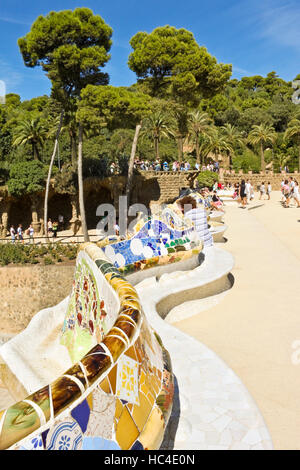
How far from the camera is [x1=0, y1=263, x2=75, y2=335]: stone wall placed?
14258mm

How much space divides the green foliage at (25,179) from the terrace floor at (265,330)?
1675cm

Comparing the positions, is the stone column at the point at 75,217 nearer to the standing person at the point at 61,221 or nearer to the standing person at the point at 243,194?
the standing person at the point at 61,221

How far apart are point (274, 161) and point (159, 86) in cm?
2307

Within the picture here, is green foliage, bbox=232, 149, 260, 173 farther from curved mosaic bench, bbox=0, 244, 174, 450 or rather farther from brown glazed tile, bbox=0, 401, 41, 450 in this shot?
brown glazed tile, bbox=0, 401, 41, 450

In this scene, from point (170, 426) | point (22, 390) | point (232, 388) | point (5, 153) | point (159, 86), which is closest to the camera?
point (170, 426)

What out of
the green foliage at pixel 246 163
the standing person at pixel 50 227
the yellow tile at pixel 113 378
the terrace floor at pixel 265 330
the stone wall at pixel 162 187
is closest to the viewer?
the yellow tile at pixel 113 378

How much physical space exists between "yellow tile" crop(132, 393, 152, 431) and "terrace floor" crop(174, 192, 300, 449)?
124cm

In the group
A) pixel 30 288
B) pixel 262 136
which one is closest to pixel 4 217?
pixel 30 288

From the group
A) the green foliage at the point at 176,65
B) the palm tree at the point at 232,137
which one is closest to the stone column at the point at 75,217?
the green foliage at the point at 176,65

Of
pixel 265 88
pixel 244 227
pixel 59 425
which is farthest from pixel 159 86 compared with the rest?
pixel 265 88

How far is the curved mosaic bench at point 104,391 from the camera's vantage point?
158 centimetres

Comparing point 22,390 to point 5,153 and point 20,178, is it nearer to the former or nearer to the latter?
point 20,178

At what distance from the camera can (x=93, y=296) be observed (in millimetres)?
3260

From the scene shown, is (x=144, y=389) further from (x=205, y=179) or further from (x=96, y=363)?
(x=205, y=179)
